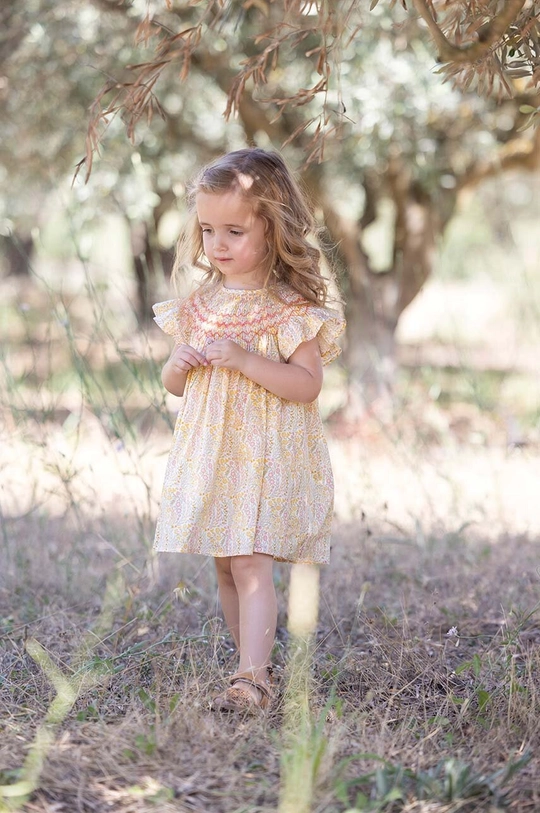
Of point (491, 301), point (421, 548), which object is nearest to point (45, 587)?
point (421, 548)

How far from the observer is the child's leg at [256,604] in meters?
→ 2.53

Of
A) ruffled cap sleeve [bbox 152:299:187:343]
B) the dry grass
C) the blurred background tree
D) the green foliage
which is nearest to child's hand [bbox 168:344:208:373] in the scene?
ruffled cap sleeve [bbox 152:299:187:343]

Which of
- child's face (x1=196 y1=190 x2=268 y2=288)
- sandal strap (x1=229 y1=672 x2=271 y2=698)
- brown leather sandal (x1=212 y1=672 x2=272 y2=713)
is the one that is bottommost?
brown leather sandal (x1=212 y1=672 x2=272 y2=713)

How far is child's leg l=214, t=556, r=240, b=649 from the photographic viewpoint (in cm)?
273


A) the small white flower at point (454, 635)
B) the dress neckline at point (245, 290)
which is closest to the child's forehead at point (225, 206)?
the dress neckline at point (245, 290)

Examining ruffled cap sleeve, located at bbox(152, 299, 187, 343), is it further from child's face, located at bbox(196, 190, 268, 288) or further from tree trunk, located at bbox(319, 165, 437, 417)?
tree trunk, located at bbox(319, 165, 437, 417)

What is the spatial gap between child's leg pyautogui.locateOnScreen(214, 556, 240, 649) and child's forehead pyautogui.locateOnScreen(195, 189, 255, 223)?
0.96m

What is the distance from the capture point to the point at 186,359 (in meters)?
2.58

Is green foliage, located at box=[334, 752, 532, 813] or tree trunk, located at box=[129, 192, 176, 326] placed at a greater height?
tree trunk, located at box=[129, 192, 176, 326]

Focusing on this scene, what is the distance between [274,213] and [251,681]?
1256 mm

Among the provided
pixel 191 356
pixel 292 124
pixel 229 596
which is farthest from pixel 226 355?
pixel 292 124

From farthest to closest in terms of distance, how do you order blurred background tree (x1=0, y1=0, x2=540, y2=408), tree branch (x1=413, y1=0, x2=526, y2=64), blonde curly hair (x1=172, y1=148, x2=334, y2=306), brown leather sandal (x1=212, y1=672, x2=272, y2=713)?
1. blurred background tree (x1=0, y1=0, x2=540, y2=408)
2. blonde curly hair (x1=172, y1=148, x2=334, y2=306)
3. brown leather sandal (x1=212, y1=672, x2=272, y2=713)
4. tree branch (x1=413, y1=0, x2=526, y2=64)

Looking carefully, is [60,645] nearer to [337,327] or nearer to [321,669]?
[321,669]

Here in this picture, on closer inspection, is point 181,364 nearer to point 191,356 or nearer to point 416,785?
point 191,356
